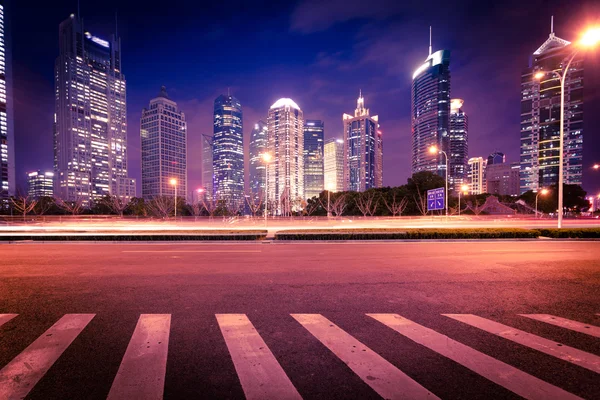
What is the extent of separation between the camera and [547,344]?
4121 millimetres

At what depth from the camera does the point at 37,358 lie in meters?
3.76

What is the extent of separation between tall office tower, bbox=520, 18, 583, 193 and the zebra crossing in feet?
516

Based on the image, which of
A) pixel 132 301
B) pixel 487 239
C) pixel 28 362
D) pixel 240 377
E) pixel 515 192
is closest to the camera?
pixel 240 377

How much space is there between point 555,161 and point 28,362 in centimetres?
17741

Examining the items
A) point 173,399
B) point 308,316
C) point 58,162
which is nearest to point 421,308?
point 308,316

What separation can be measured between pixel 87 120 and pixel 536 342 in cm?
21178

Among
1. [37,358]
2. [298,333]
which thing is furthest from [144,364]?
[298,333]

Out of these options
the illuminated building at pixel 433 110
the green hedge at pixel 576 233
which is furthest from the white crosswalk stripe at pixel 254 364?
the illuminated building at pixel 433 110

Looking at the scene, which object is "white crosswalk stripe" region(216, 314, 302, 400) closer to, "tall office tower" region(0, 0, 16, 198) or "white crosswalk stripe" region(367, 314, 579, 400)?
"white crosswalk stripe" region(367, 314, 579, 400)

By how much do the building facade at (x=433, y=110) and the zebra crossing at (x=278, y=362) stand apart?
7440 inches

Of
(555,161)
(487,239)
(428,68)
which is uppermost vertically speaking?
(428,68)

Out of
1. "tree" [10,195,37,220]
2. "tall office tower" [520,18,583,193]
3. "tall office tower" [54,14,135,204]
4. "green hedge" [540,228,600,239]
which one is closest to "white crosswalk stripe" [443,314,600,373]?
"green hedge" [540,228,600,239]

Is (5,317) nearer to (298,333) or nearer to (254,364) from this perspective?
(254,364)

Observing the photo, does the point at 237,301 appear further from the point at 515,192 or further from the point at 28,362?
the point at 515,192
